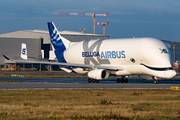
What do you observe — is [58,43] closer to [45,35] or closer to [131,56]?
[131,56]

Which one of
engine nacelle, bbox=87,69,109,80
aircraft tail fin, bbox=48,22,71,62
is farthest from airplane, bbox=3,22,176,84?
aircraft tail fin, bbox=48,22,71,62

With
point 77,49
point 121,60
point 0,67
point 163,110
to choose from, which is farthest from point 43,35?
point 163,110

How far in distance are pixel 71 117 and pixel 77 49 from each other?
114 feet

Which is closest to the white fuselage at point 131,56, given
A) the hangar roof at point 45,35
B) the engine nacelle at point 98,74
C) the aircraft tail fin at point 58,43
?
the engine nacelle at point 98,74

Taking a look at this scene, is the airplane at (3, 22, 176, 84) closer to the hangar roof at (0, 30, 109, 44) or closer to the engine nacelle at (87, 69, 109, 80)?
the engine nacelle at (87, 69, 109, 80)

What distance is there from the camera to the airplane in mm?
38156

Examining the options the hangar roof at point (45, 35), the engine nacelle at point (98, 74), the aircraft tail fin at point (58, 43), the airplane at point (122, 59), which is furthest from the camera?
the hangar roof at point (45, 35)

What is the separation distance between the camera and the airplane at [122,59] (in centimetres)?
3816

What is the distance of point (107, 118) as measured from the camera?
13078mm

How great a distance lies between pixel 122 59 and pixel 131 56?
4.88 feet

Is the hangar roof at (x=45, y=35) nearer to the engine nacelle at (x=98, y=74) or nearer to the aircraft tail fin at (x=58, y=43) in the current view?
the aircraft tail fin at (x=58, y=43)

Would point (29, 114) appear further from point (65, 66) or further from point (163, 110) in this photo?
point (65, 66)

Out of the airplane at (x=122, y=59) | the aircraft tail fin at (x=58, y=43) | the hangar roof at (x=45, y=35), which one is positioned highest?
the hangar roof at (x=45, y=35)

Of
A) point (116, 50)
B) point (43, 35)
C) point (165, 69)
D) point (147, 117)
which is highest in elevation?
point (43, 35)
